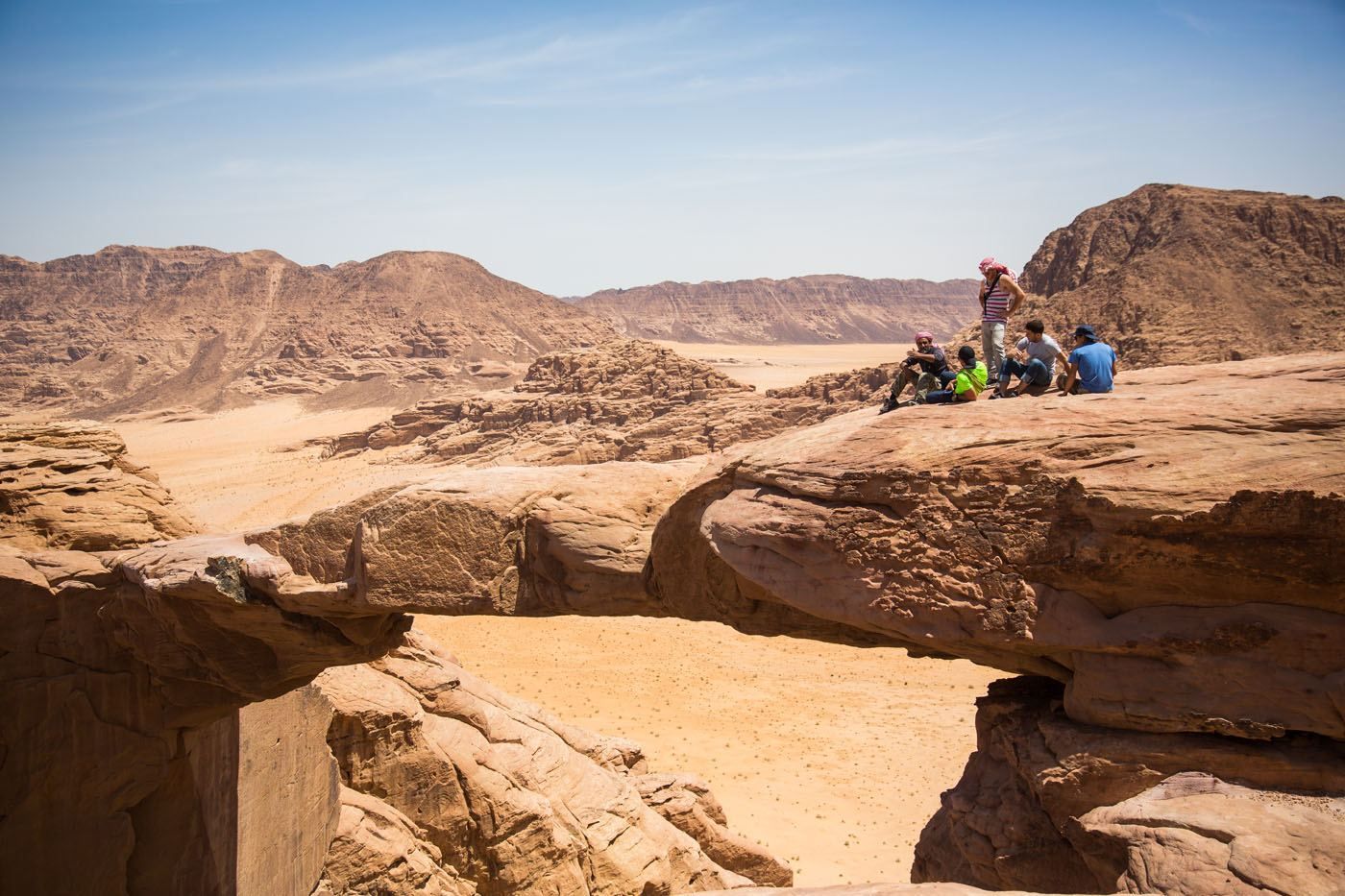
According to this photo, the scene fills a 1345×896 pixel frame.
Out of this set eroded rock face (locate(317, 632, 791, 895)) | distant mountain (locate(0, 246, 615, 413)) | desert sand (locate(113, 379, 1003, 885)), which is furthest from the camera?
distant mountain (locate(0, 246, 615, 413))

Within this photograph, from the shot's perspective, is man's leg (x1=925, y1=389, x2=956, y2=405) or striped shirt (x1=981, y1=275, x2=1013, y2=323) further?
striped shirt (x1=981, y1=275, x2=1013, y2=323)

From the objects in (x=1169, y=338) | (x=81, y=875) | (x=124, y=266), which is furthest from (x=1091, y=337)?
(x=124, y=266)

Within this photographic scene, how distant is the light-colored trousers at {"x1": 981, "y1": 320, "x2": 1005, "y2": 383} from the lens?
8.52 metres

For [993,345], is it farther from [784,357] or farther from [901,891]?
[784,357]

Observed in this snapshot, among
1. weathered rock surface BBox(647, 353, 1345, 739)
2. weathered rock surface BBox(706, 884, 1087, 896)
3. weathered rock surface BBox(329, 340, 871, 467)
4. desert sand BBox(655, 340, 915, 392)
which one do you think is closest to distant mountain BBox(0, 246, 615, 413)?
desert sand BBox(655, 340, 915, 392)

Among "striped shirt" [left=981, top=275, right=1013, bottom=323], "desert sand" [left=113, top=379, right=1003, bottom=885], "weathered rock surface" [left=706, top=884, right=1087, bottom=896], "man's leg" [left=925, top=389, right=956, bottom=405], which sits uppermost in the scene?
"striped shirt" [left=981, top=275, right=1013, bottom=323]

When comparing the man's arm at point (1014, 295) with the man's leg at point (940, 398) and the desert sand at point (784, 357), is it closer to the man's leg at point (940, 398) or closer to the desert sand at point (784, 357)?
the man's leg at point (940, 398)

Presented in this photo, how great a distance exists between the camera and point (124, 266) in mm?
121125

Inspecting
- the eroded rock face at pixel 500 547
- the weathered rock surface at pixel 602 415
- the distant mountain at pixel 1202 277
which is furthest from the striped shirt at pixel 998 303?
the weathered rock surface at pixel 602 415

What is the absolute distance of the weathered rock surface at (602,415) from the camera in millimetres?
37781

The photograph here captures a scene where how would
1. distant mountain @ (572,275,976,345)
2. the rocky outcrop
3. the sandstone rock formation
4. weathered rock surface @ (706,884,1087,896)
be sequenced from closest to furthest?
weathered rock surface @ (706,884,1087,896), the rocky outcrop, the sandstone rock formation, distant mountain @ (572,275,976,345)

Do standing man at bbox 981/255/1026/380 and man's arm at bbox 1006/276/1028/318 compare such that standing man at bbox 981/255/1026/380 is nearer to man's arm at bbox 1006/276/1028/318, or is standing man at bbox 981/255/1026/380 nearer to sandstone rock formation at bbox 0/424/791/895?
man's arm at bbox 1006/276/1028/318

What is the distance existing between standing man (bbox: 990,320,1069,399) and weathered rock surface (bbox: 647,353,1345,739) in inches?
18.2

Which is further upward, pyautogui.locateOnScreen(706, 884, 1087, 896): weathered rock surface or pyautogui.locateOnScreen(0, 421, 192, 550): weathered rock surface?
pyautogui.locateOnScreen(0, 421, 192, 550): weathered rock surface
